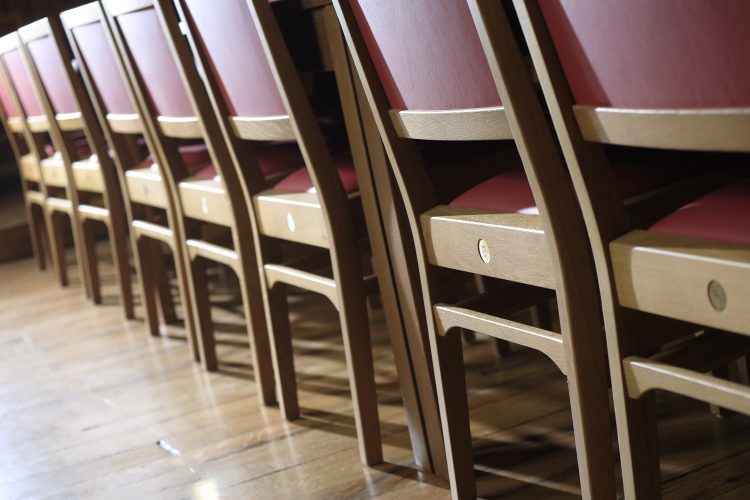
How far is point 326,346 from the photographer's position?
244 cm

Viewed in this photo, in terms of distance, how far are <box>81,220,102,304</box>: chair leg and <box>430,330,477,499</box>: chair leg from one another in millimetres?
1936

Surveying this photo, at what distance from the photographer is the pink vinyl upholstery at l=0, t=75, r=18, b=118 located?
3.63m

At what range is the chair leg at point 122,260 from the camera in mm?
2898

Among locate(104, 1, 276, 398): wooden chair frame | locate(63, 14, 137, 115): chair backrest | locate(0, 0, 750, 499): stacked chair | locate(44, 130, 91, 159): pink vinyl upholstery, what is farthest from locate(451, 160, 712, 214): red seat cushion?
locate(44, 130, 91, 159): pink vinyl upholstery

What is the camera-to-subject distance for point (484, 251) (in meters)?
1.29

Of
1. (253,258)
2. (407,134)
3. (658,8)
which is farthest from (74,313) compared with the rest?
(658,8)

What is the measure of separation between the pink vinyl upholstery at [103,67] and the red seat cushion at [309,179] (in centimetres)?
80

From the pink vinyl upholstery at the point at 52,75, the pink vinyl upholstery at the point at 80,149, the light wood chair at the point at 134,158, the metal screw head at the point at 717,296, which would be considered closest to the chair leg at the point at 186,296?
the light wood chair at the point at 134,158

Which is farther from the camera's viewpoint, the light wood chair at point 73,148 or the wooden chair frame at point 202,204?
the light wood chair at point 73,148

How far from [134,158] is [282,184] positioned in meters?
1.04

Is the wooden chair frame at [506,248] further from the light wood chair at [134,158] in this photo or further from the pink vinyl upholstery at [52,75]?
the pink vinyl upholstery at [52,75]

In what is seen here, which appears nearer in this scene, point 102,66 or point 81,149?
point 102,66

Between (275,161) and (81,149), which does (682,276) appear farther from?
(81,149)

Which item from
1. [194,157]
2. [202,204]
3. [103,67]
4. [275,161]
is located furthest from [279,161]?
[103,67]
